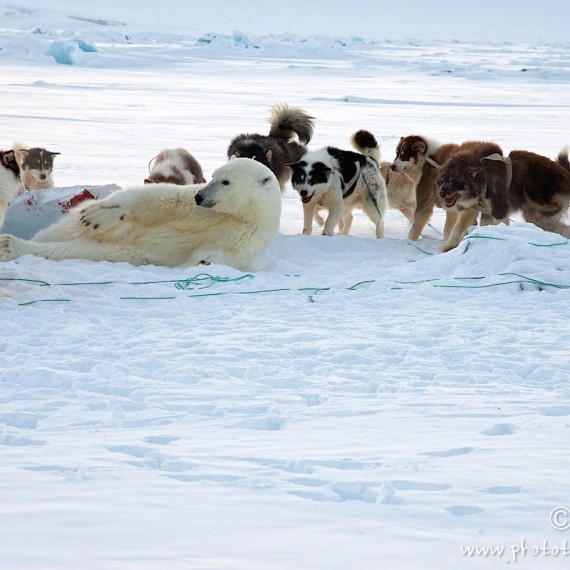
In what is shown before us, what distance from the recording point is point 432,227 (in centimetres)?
903

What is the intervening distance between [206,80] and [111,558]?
26.7 m

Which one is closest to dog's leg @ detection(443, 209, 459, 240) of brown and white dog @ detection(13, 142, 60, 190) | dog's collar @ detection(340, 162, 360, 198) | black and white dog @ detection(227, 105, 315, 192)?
dog's collar @ detection(340, 162, 360, 198)

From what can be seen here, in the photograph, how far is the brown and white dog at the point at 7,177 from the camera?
5.61m

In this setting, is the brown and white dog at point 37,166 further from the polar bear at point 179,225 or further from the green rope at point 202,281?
the green rope at point 202,281

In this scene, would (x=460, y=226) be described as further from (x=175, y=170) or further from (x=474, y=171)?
(x=175, y=170)

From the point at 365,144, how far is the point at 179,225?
3.03 metres

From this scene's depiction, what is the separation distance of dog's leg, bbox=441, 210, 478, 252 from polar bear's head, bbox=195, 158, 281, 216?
1634 millimetres

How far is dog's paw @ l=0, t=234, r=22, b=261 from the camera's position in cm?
623

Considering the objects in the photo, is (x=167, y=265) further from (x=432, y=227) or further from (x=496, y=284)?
(x=432, y=227)

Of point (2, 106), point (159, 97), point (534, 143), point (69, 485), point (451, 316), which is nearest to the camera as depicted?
point (69, 485)

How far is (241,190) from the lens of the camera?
6543 mm

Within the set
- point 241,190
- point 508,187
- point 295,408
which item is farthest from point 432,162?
point 295,408

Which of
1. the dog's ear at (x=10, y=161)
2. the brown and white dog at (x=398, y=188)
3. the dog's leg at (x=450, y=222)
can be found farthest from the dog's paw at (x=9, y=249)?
the brown and white dog at (x=398, y=188)

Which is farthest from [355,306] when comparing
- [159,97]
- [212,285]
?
[159,97]
